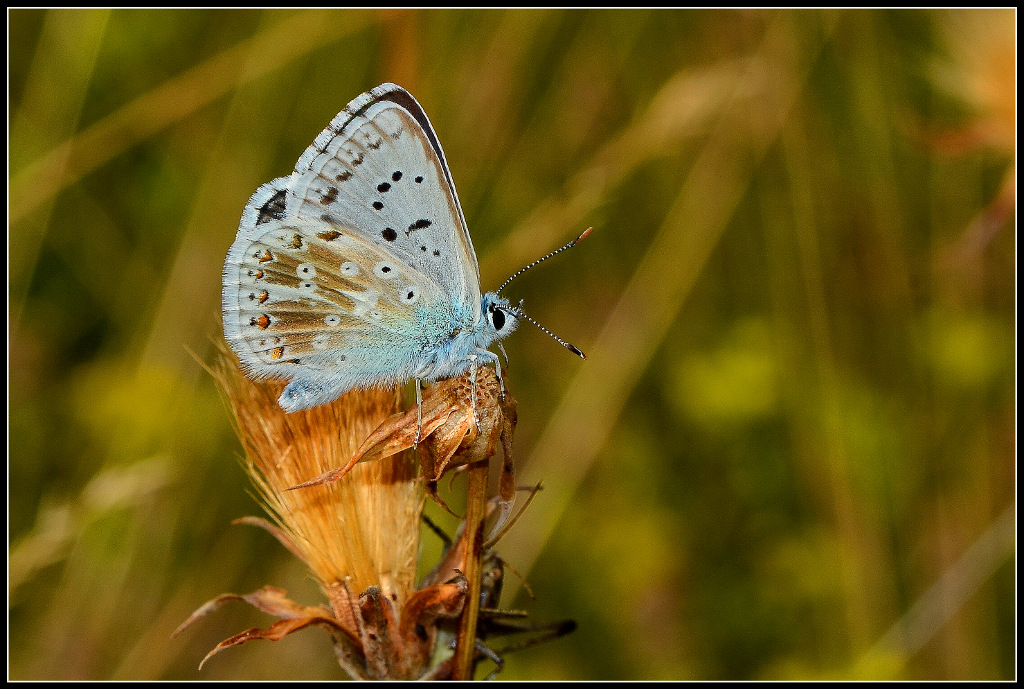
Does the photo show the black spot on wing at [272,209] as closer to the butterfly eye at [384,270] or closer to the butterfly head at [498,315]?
the butterfly eye at [384,270]

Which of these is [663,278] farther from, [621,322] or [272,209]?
[272,209]

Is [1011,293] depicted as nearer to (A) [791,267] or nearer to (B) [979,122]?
(A) [791,267]

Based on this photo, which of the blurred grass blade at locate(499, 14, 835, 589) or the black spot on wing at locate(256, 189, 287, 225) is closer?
the black spot on wing at locate(256, 189, 287, 225)

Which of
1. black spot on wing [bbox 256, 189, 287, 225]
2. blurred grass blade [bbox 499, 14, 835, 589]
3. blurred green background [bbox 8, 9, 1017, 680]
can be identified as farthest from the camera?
blurred grass blade [bbox 499, 14, 835, 589]

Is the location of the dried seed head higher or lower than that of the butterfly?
lower

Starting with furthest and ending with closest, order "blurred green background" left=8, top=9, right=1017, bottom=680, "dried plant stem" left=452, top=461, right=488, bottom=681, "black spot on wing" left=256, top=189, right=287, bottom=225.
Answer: "blurred green background" left=8, top=9, right=1017, bottom=680, "black spot on wing" left=256, top=189, right=287, bottom=225, "dried plant stem" left=452, top=461, right=488, bottom=681

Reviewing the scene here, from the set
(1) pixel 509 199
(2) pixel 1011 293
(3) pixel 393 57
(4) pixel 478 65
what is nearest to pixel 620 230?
(1) pixel 509 199

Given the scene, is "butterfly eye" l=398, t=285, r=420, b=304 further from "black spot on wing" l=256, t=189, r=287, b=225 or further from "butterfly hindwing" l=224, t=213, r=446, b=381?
"black spot on wing" l=256, t=189, r=287, b=225

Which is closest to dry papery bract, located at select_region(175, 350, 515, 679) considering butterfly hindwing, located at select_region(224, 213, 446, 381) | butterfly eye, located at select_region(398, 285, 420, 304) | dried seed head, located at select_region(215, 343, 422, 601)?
dried seed head, located at select_region(215, 343, 422, 601)

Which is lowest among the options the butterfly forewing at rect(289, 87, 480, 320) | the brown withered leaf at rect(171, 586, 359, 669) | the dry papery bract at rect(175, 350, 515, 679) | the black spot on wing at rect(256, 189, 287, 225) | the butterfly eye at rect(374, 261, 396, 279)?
the brown withered leaf at rect(171, 586, 359, 669)

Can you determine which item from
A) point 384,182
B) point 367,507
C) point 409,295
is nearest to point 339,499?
point 367,507

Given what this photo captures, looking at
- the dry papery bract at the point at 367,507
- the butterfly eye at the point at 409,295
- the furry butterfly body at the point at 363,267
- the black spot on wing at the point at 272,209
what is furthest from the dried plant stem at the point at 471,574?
the black spot on wing at the point at 272,209
